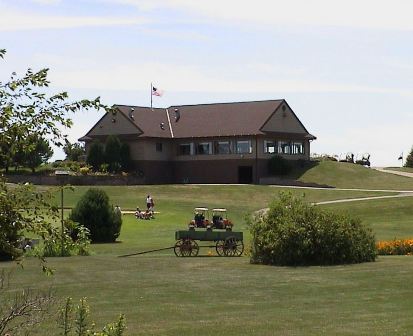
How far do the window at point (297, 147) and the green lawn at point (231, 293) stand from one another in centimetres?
6027

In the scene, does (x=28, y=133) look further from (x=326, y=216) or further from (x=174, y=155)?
(x=174, y=155)

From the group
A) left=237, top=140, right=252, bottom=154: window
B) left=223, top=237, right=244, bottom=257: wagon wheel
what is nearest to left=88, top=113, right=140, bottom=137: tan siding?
left=237, top=140, right=252, bottom=154: window

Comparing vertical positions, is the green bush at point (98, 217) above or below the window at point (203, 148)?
below

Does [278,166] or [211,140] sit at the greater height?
[211,140]

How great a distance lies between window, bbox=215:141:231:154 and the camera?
3538 inches

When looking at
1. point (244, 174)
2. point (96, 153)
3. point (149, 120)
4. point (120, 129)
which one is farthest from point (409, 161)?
point (96, 153)

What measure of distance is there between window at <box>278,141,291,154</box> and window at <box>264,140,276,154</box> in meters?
0.98

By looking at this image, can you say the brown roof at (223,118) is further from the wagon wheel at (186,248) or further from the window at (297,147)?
the wagon wheel at (186,248)

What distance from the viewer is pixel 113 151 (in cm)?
8681

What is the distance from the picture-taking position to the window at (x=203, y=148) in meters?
90.8

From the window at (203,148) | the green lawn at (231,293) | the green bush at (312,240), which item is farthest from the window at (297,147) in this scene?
the green bush at (312,240)

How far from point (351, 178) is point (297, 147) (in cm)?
904

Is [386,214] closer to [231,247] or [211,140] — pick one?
[231,247]

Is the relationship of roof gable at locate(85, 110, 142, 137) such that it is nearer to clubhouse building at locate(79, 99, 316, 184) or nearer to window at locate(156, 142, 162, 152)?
clubhouse building at locate(79, 99, 316, 184)
